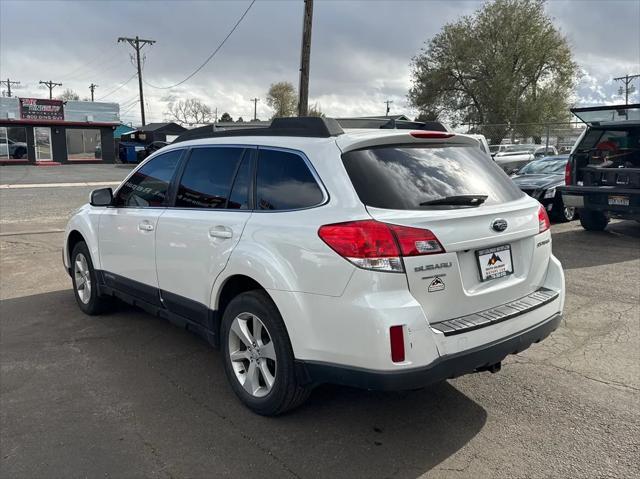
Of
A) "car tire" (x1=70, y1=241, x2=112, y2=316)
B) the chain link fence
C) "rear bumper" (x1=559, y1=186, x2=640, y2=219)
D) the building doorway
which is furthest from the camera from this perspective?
the building doorway

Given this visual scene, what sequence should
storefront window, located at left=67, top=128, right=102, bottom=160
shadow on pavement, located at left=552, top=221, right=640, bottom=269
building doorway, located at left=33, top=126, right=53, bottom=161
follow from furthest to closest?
storefront window, located at left=67, top=128, right=102, bottom=160, building doorway, located at left=33, top=126, right=53, bottom=161, shadow on pavement, located at left=552, top=221, right=640, bottom=269

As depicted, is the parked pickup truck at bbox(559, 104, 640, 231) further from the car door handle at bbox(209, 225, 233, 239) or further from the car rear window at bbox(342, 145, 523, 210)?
the car door handle at bbox(209, 225, 233, 239)

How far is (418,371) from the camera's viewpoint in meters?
2.72

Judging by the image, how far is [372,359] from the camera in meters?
2.73

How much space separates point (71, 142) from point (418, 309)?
45.3m

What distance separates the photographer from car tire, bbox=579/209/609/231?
32.6 feet

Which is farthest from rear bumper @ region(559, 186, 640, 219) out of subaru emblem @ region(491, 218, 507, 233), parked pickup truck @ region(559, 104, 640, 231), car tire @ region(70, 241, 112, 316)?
car tire @ region(70, 241, 112, 316)

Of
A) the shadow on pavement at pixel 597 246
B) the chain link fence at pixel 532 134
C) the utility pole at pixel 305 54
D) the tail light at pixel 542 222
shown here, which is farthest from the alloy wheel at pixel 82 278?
the chain link fence at pixel 532 134

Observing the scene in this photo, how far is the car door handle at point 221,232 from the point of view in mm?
3473

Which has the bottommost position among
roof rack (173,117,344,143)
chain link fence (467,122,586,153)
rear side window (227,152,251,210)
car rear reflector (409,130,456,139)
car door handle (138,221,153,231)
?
car door handle (138,221,153,231)

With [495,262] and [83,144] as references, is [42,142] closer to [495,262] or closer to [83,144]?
[83,144]

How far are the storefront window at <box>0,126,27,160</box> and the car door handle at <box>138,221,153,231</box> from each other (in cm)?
4128

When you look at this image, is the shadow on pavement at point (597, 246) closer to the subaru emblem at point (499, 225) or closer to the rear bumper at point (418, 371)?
the subaru emblem at point (499, 225)

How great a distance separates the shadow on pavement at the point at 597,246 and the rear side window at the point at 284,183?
213 inches
